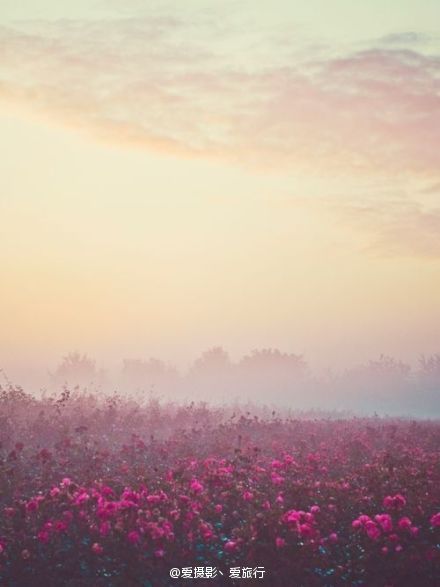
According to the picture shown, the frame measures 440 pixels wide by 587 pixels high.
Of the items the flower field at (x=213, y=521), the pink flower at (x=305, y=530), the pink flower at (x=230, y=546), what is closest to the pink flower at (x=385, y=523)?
the flower field at (x=213, y=521)

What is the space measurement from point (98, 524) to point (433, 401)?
72958 mm

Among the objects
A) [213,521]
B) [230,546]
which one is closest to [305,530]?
[230,546]

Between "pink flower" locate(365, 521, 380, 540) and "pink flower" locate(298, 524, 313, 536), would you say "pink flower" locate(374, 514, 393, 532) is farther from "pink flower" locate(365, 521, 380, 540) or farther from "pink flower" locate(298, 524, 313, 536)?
"pink flower" locate(298, 524, 313, 536)

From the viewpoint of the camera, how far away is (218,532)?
7645mm

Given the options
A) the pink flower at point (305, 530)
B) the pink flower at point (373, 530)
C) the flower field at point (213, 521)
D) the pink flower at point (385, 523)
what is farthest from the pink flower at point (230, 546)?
the pink flower at point (385, 523)

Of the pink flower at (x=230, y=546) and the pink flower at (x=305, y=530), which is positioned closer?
the pink flower at (x=305, y=530)

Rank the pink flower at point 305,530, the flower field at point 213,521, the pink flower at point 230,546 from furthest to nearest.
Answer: the pink flower at point 230,546 < the flower field at point 213,521 < the pink flower at point 305,530

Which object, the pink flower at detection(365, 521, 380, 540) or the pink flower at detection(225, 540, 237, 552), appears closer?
the pink flower at detection(365, 521, 380, 540)

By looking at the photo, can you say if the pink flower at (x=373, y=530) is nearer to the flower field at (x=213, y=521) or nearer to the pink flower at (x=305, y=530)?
the flower field at (x=213, y=521)

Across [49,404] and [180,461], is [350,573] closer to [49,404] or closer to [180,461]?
[180,461]

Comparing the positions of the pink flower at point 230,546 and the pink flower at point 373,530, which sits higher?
the pink flower at point 373,530

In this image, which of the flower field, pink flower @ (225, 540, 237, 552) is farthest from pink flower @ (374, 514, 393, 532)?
pink flower @ (225, 540, 237, 552)

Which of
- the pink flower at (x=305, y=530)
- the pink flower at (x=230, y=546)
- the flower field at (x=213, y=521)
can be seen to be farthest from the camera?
the pink flower at (x=230, y=546)

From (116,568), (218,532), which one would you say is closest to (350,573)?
(218,532)
